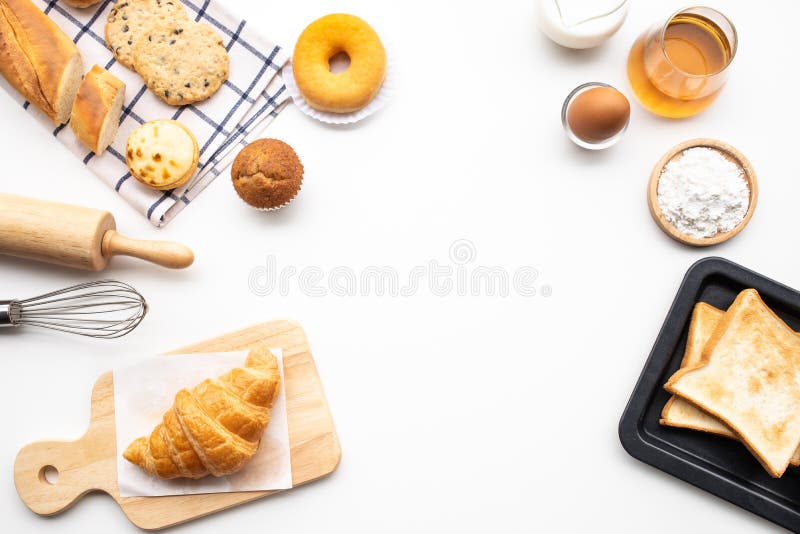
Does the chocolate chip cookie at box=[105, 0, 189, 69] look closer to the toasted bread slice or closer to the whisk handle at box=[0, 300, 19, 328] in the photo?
the whisk handle at box=[0, 300, 19, 328]

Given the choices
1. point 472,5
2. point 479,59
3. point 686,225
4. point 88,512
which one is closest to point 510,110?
point 479,59

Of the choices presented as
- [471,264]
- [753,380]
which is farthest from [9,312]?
[753,380]

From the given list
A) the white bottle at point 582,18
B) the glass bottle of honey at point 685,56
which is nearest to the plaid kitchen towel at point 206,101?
the white bottle at point 582,18

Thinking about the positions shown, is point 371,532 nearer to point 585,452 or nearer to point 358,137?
point 585,452

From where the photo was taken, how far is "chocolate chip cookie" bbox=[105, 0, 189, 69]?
1.50 m

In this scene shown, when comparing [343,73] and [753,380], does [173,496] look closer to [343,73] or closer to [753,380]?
[343,73]

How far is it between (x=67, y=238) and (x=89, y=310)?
0.21 m

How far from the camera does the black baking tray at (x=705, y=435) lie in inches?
56.2

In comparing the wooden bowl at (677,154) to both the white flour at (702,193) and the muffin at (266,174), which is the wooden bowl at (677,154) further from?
the muffin at (266,174)

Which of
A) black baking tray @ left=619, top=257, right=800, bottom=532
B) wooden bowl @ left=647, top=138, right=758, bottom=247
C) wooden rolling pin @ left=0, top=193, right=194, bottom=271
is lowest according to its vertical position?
wooden rolling pin @ left=0, top=193, right=194, bottom=271

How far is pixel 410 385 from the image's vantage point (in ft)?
4.98

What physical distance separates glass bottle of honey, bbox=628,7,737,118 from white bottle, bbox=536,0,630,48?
0.29ft

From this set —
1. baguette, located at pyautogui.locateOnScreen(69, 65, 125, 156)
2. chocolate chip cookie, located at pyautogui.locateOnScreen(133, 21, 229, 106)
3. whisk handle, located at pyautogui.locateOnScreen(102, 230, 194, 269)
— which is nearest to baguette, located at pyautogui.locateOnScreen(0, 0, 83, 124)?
baguette, located at pyautogui.locateOnScreen(69, 65, 125, 156)

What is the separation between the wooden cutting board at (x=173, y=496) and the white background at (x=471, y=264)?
5 cm
